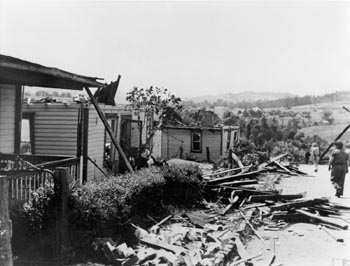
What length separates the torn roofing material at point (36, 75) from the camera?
7.16 metres

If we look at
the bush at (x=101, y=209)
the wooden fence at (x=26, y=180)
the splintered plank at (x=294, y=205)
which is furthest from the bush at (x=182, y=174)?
the wooden fence at (x=26, y=180)

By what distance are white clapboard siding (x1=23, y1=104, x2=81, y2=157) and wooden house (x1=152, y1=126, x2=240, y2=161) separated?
1662 centimetres

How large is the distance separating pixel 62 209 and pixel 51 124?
9.62m

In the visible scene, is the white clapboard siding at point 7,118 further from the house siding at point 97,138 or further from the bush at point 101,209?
the house siding at point 97,138

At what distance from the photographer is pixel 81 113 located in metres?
15.7

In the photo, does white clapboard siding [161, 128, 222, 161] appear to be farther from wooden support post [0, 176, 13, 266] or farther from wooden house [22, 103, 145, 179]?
wooden support post [0, 176, 13, 266]

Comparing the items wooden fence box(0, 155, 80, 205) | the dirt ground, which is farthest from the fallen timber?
wooden fence box(0, 155, 80, 205)

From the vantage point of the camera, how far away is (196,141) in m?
33.7

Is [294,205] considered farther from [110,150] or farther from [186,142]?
[186,142]

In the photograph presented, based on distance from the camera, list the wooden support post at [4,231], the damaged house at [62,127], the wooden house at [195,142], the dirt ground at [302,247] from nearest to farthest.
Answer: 1. the wooden support post at [4,231]
2. the dirt ground at [302,247]
3. the damaged house at [62,127]
4. the wooden house at [195,142]

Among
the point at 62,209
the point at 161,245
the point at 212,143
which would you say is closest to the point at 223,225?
the point at 161,245

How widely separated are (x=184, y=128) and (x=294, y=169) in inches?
500

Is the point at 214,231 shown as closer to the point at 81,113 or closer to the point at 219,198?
the point at 219,198

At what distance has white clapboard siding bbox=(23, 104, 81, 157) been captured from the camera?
16.0 metres
